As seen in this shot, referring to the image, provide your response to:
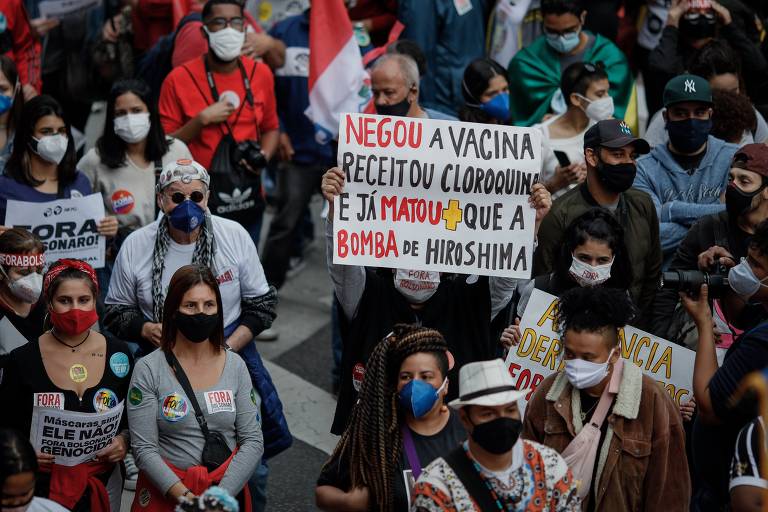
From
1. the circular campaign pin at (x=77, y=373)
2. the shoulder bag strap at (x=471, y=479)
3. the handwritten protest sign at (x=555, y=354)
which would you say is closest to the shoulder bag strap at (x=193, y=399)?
the circular campaign pin at (x=77, y=373)

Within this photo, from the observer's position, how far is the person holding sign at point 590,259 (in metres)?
5.66

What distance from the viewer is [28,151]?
22.9ft

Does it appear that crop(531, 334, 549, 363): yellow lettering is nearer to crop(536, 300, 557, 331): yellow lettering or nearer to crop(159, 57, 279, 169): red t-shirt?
Answer: crop(536, 300, 557, 331): yellow lettering

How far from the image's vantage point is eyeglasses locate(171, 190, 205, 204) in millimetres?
5988

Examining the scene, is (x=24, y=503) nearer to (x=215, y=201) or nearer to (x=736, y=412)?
(x=736, y=412)

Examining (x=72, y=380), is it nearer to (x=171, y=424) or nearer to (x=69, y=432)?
(x=69, y=432)

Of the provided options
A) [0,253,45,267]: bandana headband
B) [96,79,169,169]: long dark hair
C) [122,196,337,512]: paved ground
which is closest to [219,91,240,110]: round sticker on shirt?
[96,79,169,169]: long dark hair

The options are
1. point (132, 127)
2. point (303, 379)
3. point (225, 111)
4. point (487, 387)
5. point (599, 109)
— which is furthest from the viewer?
point (303, 379)

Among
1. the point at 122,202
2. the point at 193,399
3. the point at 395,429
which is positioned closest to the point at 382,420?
the point at 395,429

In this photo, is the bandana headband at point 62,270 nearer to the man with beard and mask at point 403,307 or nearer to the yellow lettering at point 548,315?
the man with beard and mask at point 403,307

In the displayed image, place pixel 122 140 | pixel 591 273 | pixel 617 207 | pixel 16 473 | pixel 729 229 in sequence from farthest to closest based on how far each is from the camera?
1. pixel 122 140
2. pixel 617 207
3. pixel 729 229
4. pixel 591 273
5. pixel 16 473

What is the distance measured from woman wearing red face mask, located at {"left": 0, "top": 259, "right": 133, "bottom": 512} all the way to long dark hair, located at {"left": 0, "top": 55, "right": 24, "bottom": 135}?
2.73 meters

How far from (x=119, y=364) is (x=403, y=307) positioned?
4.46 ft

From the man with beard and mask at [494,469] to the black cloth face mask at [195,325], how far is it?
1.50m
